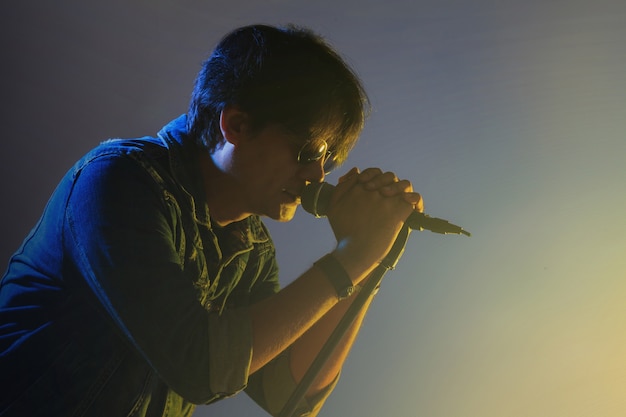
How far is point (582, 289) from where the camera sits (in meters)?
1.77

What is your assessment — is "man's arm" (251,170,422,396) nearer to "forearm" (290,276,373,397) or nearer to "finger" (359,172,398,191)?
"finger" (359,172,398,191)

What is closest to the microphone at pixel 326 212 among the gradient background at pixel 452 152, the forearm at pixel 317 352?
the forearm at pixel 317 352

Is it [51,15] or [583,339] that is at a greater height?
[51,15]

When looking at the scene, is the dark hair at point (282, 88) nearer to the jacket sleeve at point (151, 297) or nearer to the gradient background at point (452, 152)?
the jacket sleeve at point (151, 297)

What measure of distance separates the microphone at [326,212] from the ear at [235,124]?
0.14 metres

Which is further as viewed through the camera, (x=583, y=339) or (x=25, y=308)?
(x=583, y=339)

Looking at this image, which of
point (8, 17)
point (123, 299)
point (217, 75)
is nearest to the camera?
point (123, 299)

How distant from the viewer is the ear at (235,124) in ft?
3.34

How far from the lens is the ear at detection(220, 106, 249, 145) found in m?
1.02

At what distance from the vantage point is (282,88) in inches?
39.6

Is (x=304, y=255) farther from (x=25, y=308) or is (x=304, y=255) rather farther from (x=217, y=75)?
(x=25, y=308)

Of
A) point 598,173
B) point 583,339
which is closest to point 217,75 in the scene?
point 598,173

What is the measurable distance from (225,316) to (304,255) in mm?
974

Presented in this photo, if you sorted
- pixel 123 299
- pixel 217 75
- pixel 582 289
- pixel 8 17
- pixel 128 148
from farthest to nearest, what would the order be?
pixel 582 289 < pixel 8 17 < pixel 217 75 < pixel 128 148 < pixel 123 299
